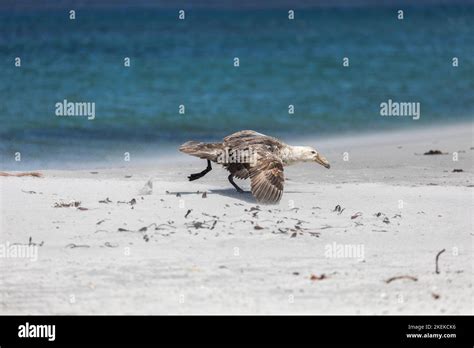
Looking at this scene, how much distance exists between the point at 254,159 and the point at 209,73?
13464 mm

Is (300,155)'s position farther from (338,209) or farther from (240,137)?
(338,209)

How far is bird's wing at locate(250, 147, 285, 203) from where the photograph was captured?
1045 centimetres

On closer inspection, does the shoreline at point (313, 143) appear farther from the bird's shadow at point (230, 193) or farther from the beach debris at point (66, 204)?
the beach debris at point (66, 204)

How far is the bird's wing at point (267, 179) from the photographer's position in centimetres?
1045

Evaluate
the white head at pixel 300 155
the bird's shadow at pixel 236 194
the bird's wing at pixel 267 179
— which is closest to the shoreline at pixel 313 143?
the white head at pixel 300 155

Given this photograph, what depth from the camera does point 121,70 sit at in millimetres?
24359

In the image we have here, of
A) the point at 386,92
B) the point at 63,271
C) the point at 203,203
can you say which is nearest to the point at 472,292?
the point at 63,271

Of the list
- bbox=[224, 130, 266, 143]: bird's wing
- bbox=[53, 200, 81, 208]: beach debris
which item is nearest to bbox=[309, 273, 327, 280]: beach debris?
bbox=[53, 200, 81, 208]: beach debris

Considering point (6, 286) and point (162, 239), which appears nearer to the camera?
point (6, 286)

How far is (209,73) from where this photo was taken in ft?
79.4

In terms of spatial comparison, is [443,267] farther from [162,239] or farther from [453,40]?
[453,40]

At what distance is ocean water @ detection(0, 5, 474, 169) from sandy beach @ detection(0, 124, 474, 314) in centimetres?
641

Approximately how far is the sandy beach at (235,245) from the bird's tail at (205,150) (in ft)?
1.47

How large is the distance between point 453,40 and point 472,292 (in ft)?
68.5
